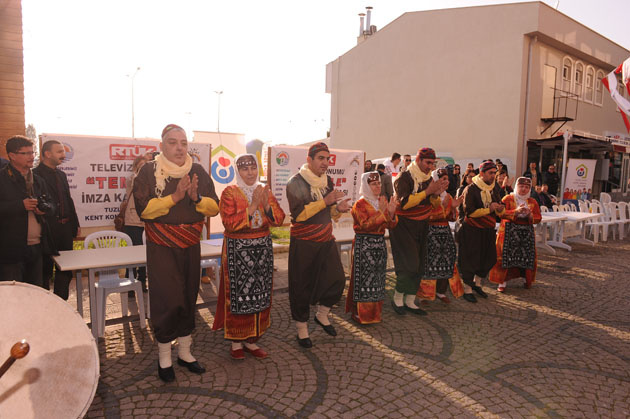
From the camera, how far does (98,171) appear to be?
6418 millimetres

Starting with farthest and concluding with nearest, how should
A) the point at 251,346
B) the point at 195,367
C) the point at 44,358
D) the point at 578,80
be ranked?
the point at 578,80 < the point at 251,346 < the point at 195,367 < the point at 44,358

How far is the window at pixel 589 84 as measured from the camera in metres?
19.4

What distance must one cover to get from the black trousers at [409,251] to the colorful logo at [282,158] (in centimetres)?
321

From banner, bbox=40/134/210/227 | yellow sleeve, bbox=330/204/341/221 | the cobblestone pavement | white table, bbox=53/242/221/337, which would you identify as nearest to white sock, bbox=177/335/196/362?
the cobblestone pavement

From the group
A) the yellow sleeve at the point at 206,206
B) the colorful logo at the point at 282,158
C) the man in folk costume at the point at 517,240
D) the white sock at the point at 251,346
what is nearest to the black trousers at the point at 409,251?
the man in folk costume at the point at 517,240

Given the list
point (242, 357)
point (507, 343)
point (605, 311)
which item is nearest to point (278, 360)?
point (242, 357)

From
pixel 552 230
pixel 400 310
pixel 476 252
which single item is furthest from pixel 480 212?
pixel 552 230

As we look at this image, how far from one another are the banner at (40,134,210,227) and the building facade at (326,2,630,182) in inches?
539

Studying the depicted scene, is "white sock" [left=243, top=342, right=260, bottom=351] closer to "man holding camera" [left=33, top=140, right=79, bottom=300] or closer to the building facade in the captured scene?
"man holding camera" [left=33, top=140, right=79, bottom=300]

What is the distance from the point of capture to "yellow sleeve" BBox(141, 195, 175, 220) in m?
3.34

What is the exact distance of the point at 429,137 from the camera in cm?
1897

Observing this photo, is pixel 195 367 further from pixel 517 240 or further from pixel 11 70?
pixel 11 70

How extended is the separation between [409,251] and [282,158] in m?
3.55

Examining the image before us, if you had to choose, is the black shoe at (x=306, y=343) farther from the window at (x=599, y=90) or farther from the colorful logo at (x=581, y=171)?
the window at (x=599, y=90)
